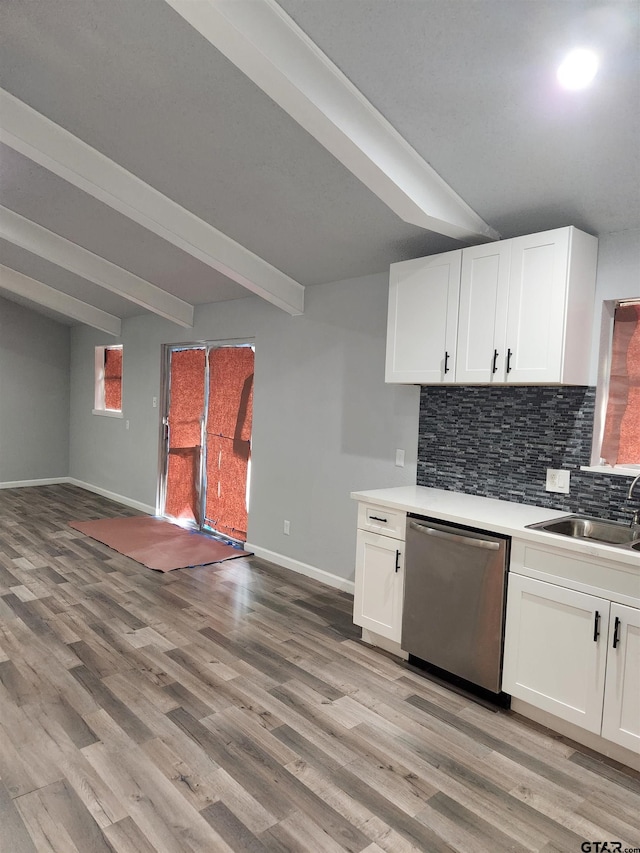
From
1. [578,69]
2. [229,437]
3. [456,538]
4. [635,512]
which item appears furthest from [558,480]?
[229,437]

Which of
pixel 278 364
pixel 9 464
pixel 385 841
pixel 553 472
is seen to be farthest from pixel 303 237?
pixel 9 464

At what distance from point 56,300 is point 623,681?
656 centimetres

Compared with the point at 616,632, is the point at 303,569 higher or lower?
lower

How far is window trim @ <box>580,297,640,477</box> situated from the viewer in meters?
2.79

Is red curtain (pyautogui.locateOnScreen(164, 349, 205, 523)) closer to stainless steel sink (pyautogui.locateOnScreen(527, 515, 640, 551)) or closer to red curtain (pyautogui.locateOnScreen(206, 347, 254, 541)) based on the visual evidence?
red curtain (pyautogui.locateOnScreen(206, 347, 254, 541))

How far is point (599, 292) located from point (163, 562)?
3700mm

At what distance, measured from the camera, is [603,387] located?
2.85 m

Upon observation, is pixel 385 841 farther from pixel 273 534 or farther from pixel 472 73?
Result: pixel 273 534

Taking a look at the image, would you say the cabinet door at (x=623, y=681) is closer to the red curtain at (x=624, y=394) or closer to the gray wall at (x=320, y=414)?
the red curtain at (x=624, y=394)

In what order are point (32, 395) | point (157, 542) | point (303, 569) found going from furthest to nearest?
point (32, 395)
point (157, 542)
point (303, 569)

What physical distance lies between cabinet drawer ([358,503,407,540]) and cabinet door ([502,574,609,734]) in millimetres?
667

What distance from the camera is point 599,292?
2.79m

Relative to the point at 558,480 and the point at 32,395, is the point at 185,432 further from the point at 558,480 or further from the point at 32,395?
the point at 558,480

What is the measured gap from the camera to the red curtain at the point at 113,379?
23.8ft
